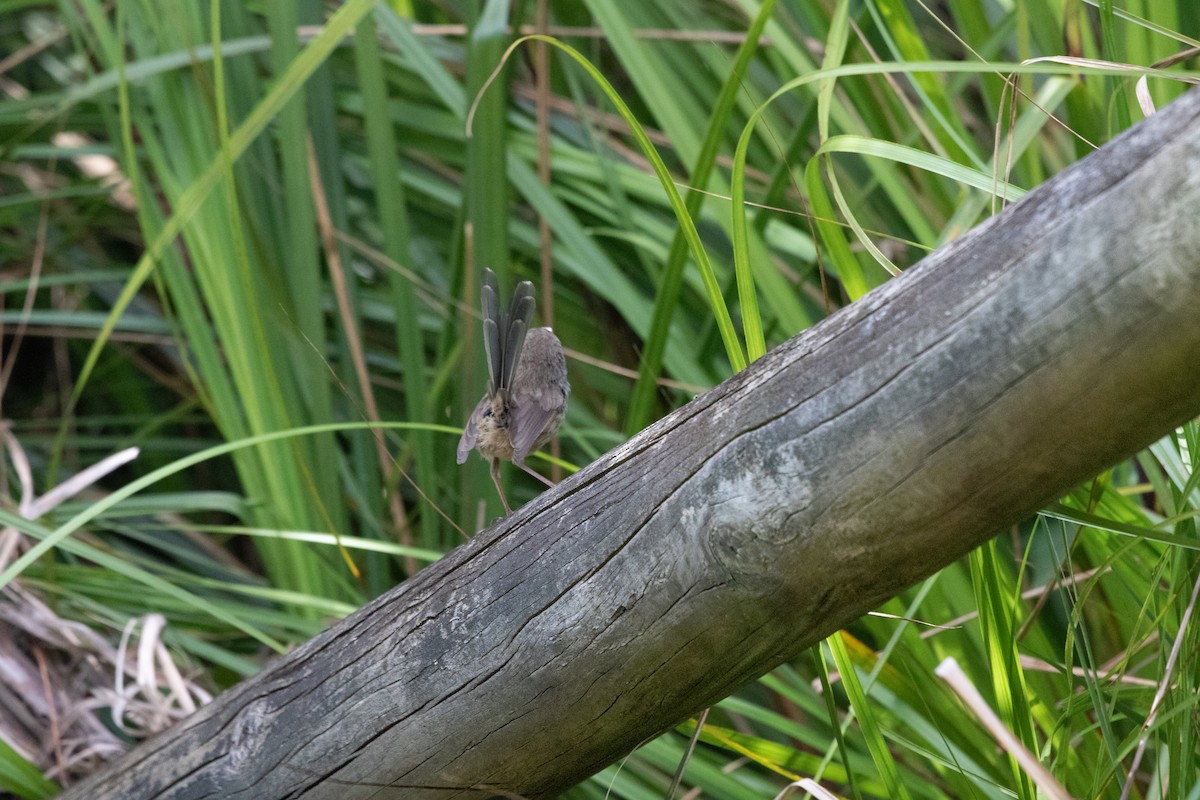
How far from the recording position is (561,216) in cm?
264

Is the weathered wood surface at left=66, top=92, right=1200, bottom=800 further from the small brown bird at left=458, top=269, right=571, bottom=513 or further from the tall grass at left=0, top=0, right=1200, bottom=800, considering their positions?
the small brown bird at left=458, top=269, right=571, bottom=513

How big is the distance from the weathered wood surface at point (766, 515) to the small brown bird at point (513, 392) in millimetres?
602

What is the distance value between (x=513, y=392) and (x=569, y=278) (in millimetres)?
1214

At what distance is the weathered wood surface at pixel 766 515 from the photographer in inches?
33.6

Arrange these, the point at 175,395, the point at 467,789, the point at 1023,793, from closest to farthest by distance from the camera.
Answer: the point at 1023,793 < the point at 467,789 < the point at 175,395

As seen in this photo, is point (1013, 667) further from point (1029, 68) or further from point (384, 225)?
point (384, 225)

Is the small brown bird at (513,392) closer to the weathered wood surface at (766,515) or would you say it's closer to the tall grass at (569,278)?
the tall grass at (569,278)

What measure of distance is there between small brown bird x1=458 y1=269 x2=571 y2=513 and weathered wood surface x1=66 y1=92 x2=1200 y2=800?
602 mm

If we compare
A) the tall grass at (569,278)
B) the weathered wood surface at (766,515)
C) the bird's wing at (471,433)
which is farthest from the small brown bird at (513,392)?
the weathered wood surface at (766,515)

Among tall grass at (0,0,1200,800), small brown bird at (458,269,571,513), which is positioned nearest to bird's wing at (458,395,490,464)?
small brown bird at (458,269,571,513)

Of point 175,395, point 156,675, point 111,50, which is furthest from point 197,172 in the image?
point 175,395

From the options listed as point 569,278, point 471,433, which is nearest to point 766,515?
point 471,433

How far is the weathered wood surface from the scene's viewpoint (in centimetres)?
85

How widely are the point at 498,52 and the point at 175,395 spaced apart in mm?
2214
